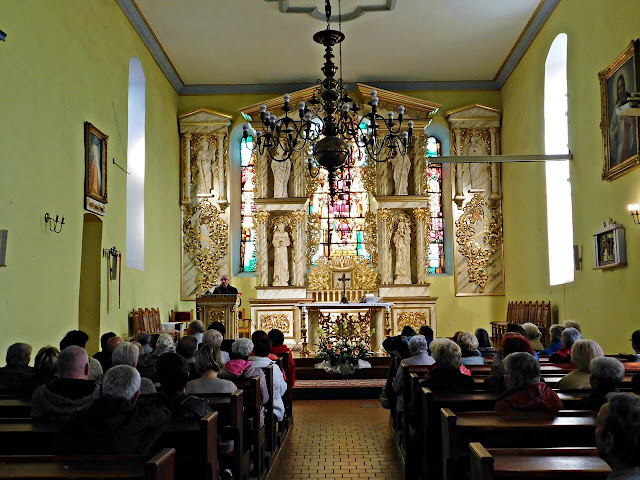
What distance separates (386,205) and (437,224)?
1.49 metres

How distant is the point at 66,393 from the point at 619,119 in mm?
7117

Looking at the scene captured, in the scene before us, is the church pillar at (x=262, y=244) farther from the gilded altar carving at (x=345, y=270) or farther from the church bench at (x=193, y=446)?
the church bench at (x=193, y=446)

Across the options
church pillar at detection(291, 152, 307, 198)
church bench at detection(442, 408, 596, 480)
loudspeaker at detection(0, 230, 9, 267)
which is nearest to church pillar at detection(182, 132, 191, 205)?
church pillar at detection(291, 152, 307, 198)

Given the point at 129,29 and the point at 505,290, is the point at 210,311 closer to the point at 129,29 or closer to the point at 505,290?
the point at 129,29

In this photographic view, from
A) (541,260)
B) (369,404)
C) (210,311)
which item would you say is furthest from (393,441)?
(541,260)

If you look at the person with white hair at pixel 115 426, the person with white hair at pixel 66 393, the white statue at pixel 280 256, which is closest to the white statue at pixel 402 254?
the white statue at pixel 280 256

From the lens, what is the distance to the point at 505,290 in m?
14.5

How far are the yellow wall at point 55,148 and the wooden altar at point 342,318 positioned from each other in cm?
287

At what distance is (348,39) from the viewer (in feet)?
42.0

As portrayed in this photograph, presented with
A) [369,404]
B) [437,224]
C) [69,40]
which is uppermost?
[69,40]

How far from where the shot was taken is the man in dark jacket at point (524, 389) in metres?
3.63

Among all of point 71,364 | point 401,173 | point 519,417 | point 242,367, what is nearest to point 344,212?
point 401,173

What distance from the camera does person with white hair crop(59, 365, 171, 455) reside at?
297 centimetres

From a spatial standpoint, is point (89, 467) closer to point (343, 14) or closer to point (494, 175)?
Answer: point (343, 14)
